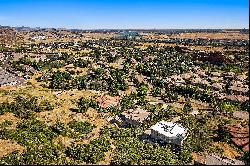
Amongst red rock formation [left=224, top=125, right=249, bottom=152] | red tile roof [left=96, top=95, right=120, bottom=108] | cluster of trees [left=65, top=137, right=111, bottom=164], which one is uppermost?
red tile roof [left=96, top=95, right=120, bottom=108]

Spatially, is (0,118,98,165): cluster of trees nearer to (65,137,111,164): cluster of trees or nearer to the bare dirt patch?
(65,137,111,164): cluster of trees

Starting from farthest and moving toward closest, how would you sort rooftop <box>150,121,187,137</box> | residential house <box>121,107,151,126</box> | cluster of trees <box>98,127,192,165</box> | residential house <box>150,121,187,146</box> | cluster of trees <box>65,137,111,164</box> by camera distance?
residential house <box>121,107,151,126</box> → rooftop <box>150,121,187,137</box> → residential house <box>150,121,187,146</box> → cluster of trees <box>65,137,111,164</box> → cluster of trees <box>98,127,192,165</box>

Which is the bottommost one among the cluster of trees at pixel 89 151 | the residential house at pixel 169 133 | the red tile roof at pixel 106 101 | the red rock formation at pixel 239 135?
the red rock formation at pixel 239 135

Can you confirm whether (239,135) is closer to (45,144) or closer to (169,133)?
(169,133)

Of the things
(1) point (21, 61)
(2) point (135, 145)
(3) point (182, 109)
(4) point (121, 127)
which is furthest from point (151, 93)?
(1) point (21, 61)

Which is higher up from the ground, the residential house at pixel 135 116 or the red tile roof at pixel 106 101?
the red tile roof at pixel 106 101

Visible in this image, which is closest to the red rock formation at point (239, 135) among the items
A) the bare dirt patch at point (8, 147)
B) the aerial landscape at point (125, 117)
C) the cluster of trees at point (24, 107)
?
the aerial landscape at point (125, 117)

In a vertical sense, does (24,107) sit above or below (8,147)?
above

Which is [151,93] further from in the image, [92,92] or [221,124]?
[221,124]

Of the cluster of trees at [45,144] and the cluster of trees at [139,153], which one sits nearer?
the cluster of trees at [45,144]

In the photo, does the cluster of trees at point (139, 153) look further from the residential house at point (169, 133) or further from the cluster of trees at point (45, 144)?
the cluster of trees at point (45, 144)

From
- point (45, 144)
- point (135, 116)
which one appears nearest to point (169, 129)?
point (135, 116)

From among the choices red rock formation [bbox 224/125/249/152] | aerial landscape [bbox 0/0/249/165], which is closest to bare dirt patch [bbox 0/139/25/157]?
aerial landscape [bbox 0/0/249/165]
